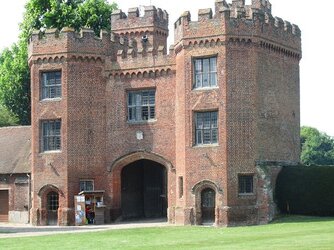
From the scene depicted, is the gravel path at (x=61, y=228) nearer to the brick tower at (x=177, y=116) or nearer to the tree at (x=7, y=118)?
the brick tower at (x=177, y=116)

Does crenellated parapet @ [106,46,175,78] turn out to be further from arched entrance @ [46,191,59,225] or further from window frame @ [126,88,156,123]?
arched entrance @ [46,191,59,225]

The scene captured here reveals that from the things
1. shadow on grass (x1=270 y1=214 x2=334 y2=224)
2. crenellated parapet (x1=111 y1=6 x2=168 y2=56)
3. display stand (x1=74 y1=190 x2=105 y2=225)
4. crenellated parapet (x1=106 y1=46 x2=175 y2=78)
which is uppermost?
crenellated parapet (x1=111 y1=6 x2=168 y2=56)

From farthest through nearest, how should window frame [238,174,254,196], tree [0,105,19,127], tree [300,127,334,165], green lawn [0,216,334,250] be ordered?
tree [300,127,334,165] → tree [0,105,19,127] → window frame [238,174,254,196] → green lawn [0,216,334,250]

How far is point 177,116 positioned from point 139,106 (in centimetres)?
253

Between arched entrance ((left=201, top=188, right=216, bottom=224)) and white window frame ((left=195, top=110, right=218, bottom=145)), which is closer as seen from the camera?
arched entrance ((left=201, top=188, right=216, bottom=224))

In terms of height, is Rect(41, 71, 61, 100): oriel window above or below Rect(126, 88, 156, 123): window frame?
above

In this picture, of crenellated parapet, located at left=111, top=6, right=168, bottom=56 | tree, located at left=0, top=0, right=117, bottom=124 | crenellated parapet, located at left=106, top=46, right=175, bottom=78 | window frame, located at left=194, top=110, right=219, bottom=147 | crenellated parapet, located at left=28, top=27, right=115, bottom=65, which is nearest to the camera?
window frame, located at left=194, top=110, right=219, bottom=147

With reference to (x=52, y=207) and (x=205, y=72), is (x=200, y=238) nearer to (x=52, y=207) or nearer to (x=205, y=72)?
(x=205, y=72)

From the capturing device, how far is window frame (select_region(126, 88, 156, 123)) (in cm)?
3825

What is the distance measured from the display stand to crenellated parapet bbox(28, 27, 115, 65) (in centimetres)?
741

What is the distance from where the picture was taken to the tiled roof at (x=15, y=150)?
137 feet

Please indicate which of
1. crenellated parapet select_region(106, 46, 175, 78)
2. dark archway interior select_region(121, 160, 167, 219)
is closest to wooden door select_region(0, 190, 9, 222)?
dark archway interior select_region(121, 160, 167, 219)

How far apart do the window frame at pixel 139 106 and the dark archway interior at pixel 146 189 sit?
12.9 ft

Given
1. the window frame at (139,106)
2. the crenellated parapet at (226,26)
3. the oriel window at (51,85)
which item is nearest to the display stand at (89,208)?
the window frame at (139,106)
